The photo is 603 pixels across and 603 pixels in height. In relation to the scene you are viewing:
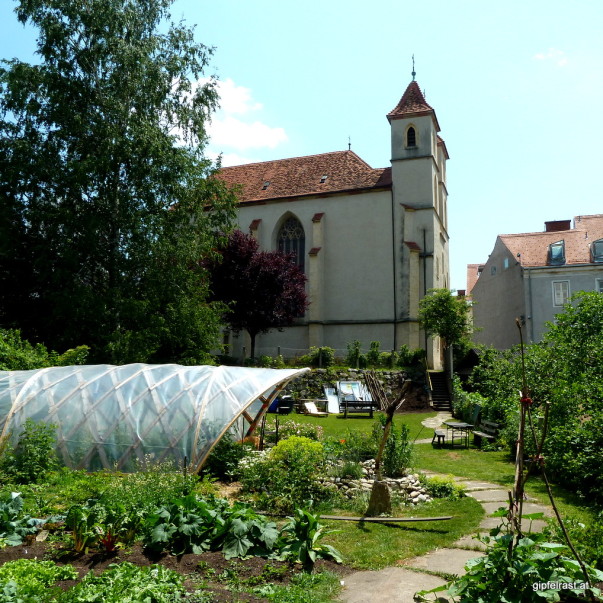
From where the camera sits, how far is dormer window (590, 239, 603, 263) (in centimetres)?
3159

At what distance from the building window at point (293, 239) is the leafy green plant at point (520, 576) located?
33008 mm

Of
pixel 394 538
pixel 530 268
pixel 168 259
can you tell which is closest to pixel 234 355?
pixel 168 259

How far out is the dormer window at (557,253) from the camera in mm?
32156

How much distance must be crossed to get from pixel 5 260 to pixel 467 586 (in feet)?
67.6

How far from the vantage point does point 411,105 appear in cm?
3497

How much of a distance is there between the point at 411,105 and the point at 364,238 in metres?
8.62

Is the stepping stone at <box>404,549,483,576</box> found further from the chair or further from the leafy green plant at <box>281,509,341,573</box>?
the chair

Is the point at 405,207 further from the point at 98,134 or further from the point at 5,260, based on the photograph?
the point at 5,260

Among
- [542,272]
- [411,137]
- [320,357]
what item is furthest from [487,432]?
[411,137]

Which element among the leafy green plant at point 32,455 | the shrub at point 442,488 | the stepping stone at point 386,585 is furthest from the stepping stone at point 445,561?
the leafy green plant at point 32,455

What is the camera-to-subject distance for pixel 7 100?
20203 millimetres

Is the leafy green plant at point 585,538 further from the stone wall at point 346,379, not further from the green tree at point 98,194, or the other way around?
the stone wall at point 346,379

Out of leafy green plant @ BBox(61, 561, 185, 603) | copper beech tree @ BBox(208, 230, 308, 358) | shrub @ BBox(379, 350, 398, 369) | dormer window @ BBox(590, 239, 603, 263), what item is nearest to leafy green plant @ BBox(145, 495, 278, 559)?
leafy green plant @ BBox(61, 561, 185, 603)

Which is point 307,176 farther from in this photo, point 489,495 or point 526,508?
point 526,508
